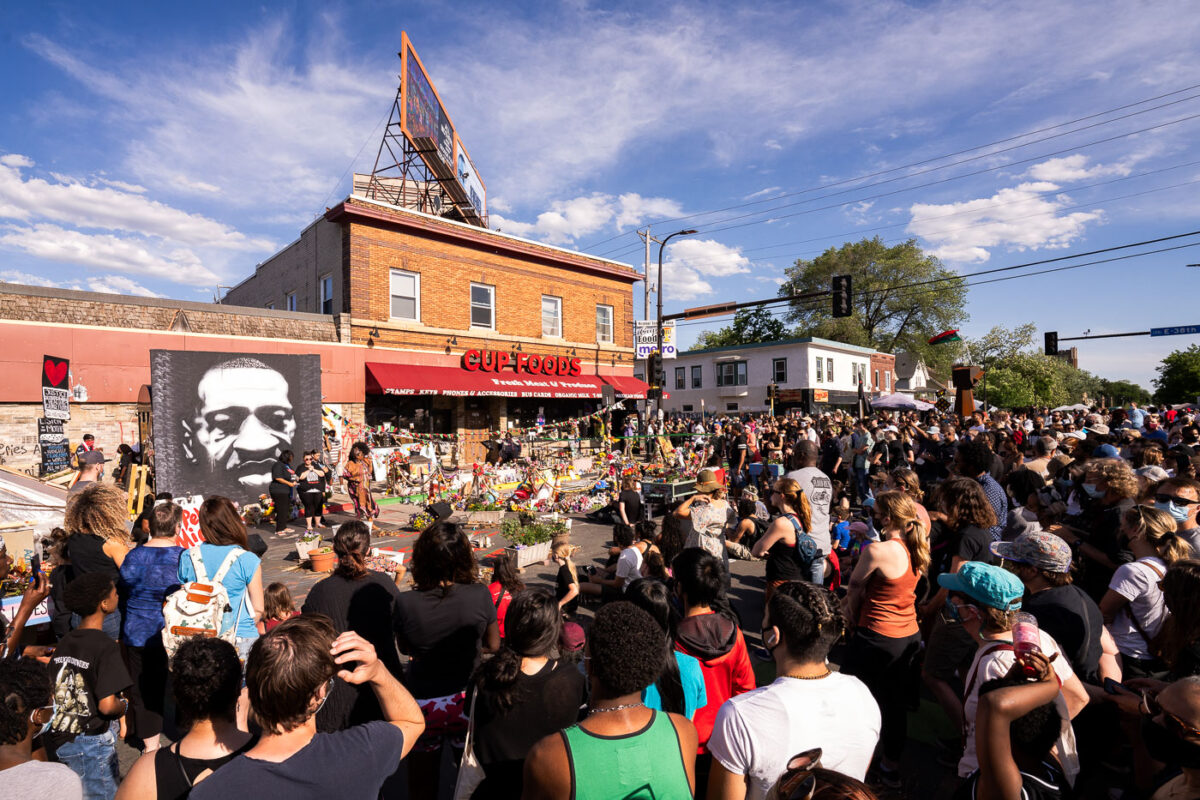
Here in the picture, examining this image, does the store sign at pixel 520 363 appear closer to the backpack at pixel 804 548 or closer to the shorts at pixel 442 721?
the backpack at pixel 804 548

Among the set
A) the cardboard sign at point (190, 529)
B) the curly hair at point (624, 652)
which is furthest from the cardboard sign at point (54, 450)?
the curly hair at point (624, 652)

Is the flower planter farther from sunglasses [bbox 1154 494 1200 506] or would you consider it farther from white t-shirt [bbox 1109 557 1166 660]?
sunglasses [bbox 1154 494 1200 506]

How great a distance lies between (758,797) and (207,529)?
3897mm

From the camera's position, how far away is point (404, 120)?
1984cm

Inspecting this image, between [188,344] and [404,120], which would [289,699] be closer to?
[188,344]

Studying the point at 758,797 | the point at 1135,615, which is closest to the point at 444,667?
the point at 758,797

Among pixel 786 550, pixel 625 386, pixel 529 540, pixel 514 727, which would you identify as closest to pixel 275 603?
pixel 514 727

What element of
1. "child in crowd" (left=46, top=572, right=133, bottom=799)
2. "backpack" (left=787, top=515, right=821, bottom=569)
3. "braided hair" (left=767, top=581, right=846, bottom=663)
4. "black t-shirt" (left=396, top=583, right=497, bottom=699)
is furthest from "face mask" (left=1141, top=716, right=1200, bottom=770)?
"child in crowd" (left=46, top=572, right=133, bottom=799)

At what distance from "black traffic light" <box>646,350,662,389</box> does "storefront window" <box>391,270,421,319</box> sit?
8.85 meters

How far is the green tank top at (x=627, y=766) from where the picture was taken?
74.9 inches

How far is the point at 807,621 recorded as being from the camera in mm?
2375

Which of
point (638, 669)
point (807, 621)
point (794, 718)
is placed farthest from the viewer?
point (807, 621)

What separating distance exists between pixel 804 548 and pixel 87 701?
4.92 metres

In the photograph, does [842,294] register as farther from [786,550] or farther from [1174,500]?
[786,550]
